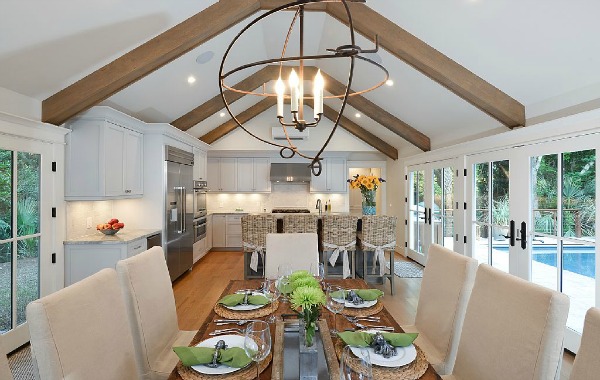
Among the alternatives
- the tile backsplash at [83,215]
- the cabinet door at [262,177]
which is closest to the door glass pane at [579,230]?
the tile backsplash at [83,215]

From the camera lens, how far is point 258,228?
468 centimetres

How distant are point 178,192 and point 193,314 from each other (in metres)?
2.18

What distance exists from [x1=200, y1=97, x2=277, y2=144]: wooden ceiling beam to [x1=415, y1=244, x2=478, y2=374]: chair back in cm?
596

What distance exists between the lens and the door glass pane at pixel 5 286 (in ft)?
9.81

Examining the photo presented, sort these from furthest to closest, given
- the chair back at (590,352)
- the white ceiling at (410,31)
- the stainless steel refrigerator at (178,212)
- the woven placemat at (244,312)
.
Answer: the stainless steel refrigerator at (178,212) → the white ceiling at (410,31) → the woven placemat at (244,312) → the chair back at (590,352)

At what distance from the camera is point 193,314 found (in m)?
4.05

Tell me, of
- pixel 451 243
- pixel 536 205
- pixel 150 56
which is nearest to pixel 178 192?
pixel 150 56

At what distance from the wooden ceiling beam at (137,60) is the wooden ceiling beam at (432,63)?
3.60 ft

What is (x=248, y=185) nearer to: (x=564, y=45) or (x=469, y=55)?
(x=469, y=55)

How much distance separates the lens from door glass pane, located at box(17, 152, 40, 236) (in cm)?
317

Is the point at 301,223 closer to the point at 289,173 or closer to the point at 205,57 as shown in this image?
the point at 205,57

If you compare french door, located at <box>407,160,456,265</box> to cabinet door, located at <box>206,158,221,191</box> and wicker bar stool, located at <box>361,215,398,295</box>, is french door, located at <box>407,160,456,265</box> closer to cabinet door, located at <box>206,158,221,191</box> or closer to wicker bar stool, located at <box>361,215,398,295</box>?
wicker bar stool, located at <box>361,215,398,295</box>

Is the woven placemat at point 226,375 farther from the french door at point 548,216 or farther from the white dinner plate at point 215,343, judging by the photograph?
the french door at point 548,216

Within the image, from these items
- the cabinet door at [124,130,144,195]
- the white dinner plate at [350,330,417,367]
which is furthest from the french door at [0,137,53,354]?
the white dinner plate at [350,330,417,367]
